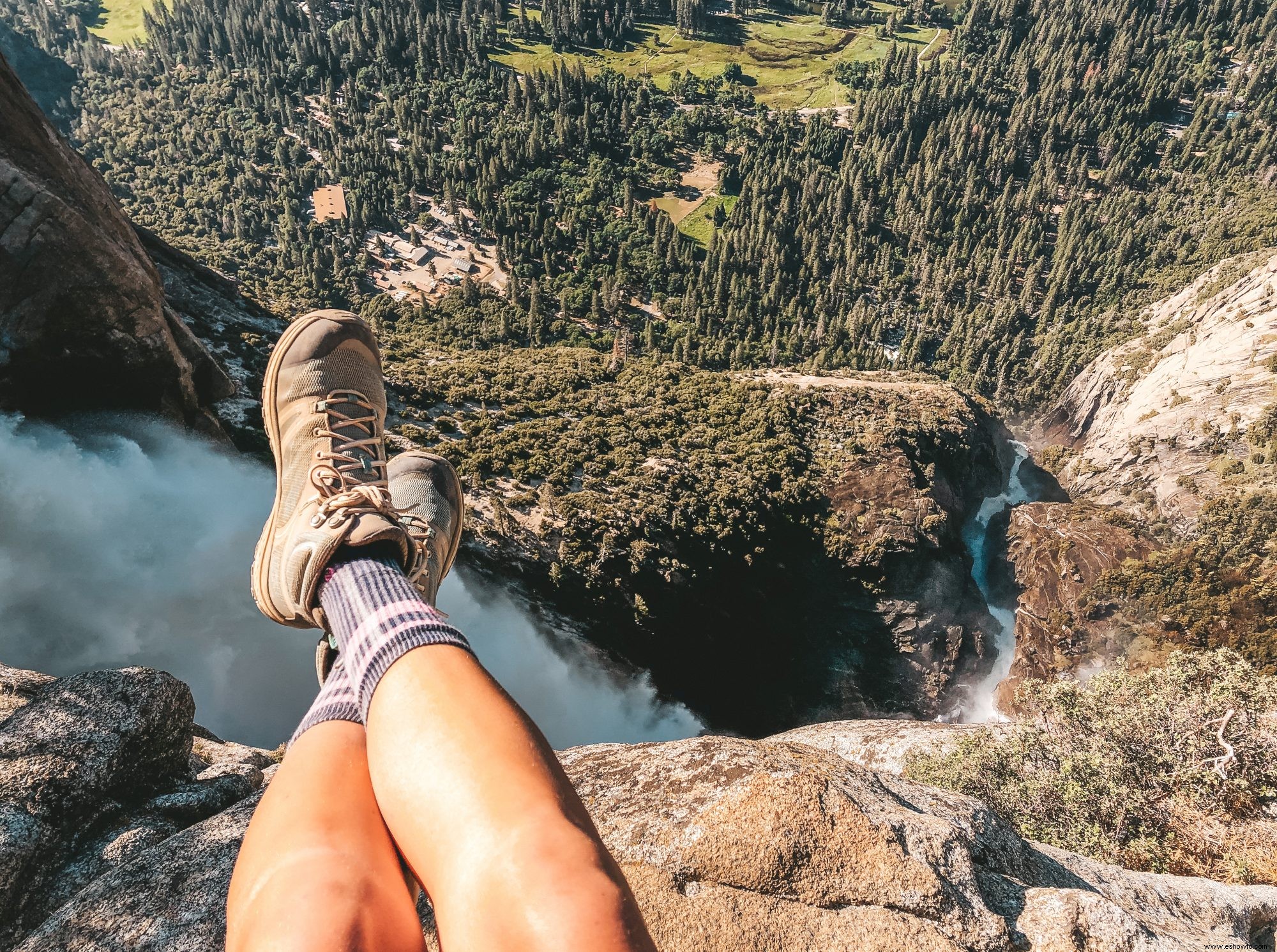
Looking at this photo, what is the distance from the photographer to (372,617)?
3.87 m

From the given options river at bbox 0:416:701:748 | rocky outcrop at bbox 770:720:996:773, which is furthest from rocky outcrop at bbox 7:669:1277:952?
rocky outcrop at bbox 770:720:996:773

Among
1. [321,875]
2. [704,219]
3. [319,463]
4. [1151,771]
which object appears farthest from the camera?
[704,219]

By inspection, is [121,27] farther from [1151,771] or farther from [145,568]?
[1151,771]

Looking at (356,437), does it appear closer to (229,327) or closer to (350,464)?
(350,464)

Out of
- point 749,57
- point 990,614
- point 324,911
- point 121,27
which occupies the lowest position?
point 990,614

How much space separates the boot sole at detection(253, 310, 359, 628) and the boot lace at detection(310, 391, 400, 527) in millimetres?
612

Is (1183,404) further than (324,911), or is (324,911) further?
(1183,404)

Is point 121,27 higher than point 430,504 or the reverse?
higher

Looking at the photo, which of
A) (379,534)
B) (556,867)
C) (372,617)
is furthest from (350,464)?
(556,867)

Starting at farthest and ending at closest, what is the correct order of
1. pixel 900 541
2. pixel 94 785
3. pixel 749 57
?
pixel 749 57 < pixel 900 541 < pixel 94 785

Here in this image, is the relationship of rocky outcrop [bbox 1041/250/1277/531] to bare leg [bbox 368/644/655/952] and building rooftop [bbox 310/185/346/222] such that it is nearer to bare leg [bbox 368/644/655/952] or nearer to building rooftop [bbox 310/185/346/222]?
bare leg [bbox 368/644/655/952]

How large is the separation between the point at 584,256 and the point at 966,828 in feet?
430

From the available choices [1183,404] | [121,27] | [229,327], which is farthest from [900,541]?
[121,27]

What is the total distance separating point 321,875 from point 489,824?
2.64 ft
